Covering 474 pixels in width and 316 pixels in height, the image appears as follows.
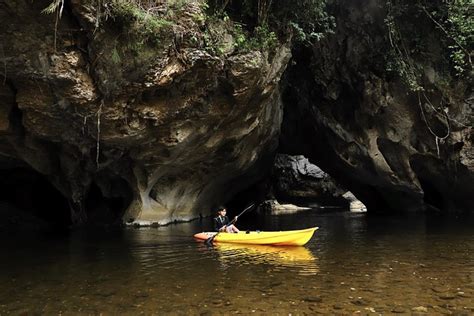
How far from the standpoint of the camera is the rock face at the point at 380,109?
15516 mm

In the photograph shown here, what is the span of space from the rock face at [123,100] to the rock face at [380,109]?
2.23 metres

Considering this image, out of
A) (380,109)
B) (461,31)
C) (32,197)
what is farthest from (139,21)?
(32,197)

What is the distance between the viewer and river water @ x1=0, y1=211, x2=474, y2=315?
214 inches

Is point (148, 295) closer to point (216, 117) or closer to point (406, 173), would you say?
point (216, 117)

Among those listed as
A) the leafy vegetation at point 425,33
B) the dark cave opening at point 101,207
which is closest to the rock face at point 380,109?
the leafy vegetation at point 425,33

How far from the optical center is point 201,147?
611 inches

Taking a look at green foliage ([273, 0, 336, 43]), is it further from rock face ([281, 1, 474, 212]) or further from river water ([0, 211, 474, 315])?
river water ([0, 211, 474, 315])

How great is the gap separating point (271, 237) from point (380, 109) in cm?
880

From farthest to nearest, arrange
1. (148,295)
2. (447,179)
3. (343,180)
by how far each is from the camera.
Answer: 1. (343,180)
2. (447,179)
3. (148,295)

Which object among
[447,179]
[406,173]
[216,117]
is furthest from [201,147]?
[447,179]

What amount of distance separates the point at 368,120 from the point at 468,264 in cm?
1047

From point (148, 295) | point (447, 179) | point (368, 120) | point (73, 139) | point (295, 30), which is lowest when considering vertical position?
point (148, 295)

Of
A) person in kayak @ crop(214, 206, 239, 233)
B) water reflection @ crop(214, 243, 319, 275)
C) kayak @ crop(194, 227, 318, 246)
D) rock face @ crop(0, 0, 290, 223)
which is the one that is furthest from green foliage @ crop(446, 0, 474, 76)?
person in kayak @ crop(214, 206, 239, 233)

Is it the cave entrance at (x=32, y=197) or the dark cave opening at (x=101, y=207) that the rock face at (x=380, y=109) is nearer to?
the dark cave opening at (x=101, y=207)
